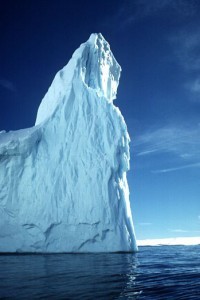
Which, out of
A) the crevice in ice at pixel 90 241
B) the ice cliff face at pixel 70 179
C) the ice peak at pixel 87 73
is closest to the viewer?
the crevice in ice at pixel 90 241

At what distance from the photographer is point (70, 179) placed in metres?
26.8

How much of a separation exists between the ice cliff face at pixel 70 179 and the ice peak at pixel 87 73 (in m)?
0.23

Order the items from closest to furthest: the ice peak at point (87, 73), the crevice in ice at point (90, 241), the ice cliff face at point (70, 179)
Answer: the crevice in ice at point (90, 241)
the ice cliff face at point (70, 179)
the ice peak at point (87, 73)

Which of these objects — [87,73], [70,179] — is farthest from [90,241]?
[87,73]

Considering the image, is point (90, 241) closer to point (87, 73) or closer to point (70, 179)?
point (70, 179)

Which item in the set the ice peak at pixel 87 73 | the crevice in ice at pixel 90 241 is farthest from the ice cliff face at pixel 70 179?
the ice peak at pixel 87 73

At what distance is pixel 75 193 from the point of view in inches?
1035

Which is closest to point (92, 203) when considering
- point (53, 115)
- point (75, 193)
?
point (75, 193)

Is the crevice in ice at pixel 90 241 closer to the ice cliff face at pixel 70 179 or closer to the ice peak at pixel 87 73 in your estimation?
the ice cliff face at pixel 70 179

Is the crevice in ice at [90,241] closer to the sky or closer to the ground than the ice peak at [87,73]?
closer to the ground

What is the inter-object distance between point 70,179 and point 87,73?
13.3 m

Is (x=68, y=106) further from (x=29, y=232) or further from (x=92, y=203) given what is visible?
(x=29, y=232)

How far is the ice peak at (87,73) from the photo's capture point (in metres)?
30.6

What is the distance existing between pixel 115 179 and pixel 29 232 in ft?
31.0
